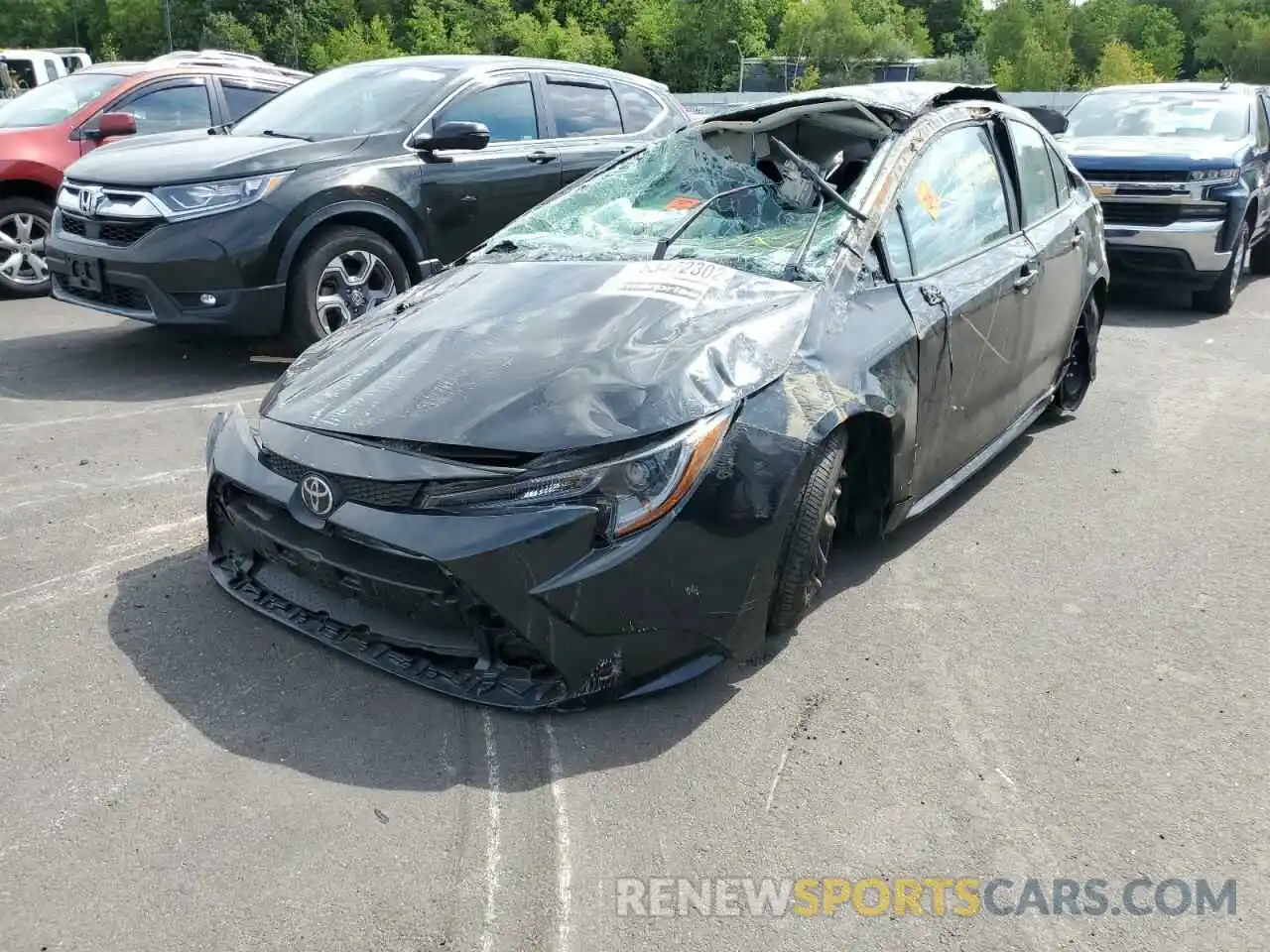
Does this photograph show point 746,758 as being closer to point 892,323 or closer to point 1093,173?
point 892,323

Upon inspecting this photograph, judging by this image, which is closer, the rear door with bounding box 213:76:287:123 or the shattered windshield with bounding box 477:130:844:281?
the shattered windshield with bounding box 477:130:844:281

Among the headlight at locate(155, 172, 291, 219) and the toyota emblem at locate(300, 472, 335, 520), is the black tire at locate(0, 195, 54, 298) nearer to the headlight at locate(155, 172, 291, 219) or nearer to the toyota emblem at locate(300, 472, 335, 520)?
the headlight at locate(155, 172, 291, 219)

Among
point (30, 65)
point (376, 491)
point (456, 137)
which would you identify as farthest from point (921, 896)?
point (30, 65)

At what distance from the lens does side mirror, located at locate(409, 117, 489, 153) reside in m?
6.43

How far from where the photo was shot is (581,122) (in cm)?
782

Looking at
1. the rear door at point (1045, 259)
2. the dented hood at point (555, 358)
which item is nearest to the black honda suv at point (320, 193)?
the dented hood at point (555, 358)

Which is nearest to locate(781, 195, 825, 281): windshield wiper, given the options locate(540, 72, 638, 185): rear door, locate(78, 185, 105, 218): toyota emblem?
locate(540, 72, 638, 185): rear door

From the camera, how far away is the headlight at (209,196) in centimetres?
617

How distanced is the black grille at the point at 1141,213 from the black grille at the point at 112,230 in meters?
7.21

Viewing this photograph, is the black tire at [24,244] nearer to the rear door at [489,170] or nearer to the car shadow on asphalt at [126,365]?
the car shadow on asphalt at [126,365]

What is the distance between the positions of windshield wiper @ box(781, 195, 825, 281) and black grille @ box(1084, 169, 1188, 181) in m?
6.36

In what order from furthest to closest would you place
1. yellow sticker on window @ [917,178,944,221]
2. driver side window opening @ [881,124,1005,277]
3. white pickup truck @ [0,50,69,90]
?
white pickup truck @ [0,50,69,90] → yellow sticker on window @ [917,178,944,221] → driver side window opening @ [881,124,1005,277]

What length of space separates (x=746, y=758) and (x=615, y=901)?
64cm

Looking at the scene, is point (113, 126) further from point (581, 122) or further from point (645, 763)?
point (645, 763)
